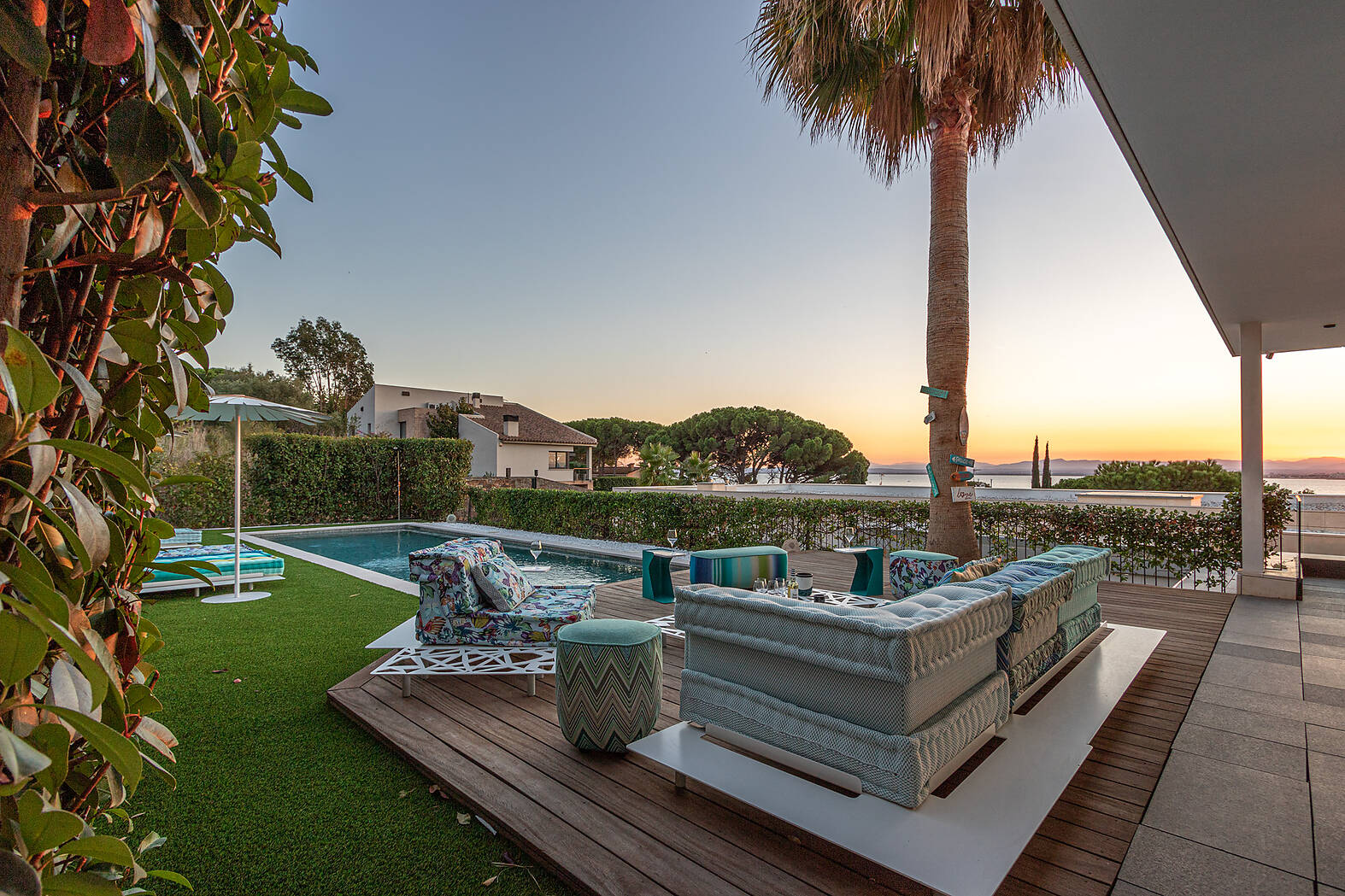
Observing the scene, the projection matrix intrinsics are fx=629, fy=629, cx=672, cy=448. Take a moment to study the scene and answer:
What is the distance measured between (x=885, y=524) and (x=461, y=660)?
7.30 metres

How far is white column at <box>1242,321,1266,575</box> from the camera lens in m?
6.91

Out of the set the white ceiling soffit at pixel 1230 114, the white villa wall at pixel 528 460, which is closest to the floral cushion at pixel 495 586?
the white ceiling soffit at pixel 1230 114

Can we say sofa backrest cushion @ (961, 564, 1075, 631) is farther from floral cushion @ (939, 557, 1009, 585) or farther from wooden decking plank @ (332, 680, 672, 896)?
wooden decking plank @ (332, 680, 672, 896)

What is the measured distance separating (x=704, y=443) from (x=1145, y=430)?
18.7 metres

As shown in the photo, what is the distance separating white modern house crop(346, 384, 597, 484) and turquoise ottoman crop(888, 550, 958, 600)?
21.9 m

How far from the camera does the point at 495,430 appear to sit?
27781 mm

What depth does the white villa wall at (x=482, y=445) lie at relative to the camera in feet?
85.9

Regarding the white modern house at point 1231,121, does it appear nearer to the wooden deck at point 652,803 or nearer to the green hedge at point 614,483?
the wooden deck at point 652,803

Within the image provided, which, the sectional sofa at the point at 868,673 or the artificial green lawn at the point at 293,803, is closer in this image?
the artificial green lawn at the point at 293,803

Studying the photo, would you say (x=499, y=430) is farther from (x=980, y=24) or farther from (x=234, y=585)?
(x=980, y=24)

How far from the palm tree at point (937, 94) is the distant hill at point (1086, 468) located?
205 centimetres

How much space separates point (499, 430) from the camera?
28.3 m

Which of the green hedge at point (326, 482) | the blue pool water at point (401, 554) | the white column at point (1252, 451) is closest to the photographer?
the white column at point (1252, 451)

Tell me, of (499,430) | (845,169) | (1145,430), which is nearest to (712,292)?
(845,169)
